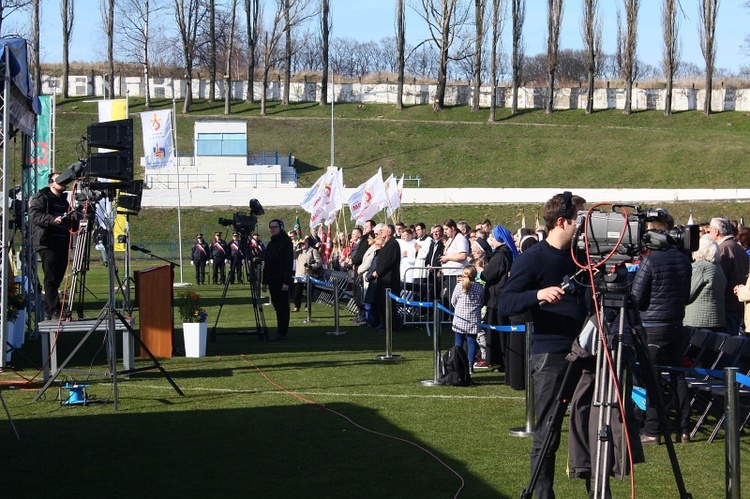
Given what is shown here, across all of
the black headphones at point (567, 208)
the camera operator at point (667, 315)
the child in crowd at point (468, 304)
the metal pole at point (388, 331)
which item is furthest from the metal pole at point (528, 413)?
the metal pole at point (388, 331)

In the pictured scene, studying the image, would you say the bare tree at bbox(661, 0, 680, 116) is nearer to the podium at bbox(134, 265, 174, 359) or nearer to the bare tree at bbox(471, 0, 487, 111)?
the bare tree at bbox(471, 0, 487, 111)

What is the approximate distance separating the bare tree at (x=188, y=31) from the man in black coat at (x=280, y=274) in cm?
6527

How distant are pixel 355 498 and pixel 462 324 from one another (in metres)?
6.38

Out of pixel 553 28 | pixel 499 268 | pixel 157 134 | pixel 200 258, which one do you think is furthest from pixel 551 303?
pixel 553 28

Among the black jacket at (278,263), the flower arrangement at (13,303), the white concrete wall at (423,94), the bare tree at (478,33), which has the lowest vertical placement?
the flower arrangement at (13,303)

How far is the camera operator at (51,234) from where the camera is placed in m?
14.2

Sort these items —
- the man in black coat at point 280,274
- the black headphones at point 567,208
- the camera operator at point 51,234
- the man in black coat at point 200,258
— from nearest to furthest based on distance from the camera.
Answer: the black headphones at point 567,208 → the camera operator at point 51,234 → the man in black coat at point 280,274 → the man in black coat at point 200,258

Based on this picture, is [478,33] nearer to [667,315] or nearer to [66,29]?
[66,29]

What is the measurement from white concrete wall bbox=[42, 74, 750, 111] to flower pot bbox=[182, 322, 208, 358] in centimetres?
7378

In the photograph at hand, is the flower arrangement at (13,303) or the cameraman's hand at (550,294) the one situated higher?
the cameraman's hand at (550,294)

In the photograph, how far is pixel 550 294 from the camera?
6.06 metres

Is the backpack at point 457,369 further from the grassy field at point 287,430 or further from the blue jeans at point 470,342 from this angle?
the blue jeans at point 470,342

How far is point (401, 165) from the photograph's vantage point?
68.6 m

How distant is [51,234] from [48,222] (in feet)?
1.44
